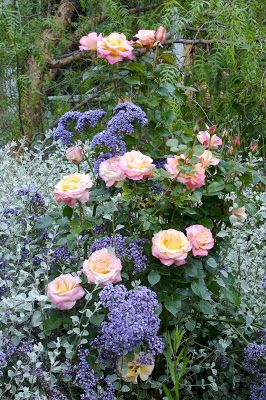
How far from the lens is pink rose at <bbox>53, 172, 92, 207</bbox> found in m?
2.09

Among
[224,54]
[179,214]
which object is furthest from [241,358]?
[224,54]

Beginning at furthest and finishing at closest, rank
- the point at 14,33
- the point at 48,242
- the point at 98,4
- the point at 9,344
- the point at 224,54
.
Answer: the point at 98,4 < the point at 14,33 < the point at 224,54 < the point at 48,242 < the point at 9,344

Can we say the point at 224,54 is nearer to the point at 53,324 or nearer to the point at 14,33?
the point at 14,33

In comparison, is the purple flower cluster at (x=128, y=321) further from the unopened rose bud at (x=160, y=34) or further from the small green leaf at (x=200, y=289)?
the unopened rose bud at (x=160, y=34)

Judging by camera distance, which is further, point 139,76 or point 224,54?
point 224,54

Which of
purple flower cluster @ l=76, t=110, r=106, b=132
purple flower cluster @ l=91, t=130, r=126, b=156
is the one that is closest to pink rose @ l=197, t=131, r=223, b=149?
purple flower cluster @ l=91, t=130, r=126, b=156

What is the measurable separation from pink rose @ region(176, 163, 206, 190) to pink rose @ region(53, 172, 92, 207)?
266 millimetres

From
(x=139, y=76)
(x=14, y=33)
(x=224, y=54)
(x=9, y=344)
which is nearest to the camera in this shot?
(x=9, y=344)

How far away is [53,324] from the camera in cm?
212

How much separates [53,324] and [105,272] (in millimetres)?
221

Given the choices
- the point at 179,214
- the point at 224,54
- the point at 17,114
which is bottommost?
the point at 17,114

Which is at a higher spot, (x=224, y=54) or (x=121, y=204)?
(x=121, y=204)

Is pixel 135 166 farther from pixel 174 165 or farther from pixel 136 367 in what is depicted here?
pixel 136 367

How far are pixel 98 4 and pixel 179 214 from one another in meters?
3.10
